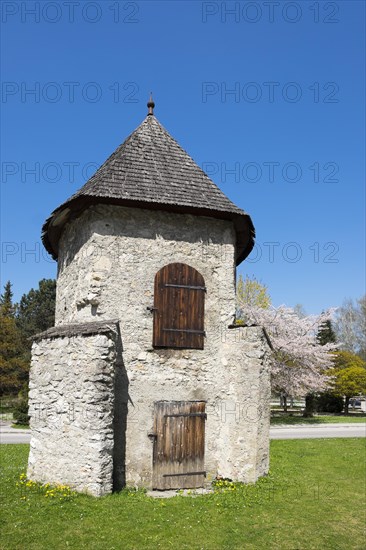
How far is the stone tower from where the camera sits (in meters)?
9.27

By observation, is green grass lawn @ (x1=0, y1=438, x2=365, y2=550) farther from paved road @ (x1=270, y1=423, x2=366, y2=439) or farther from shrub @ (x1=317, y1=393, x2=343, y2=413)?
shrub @ (x1=317, y1=393, x2=343, y2=413)

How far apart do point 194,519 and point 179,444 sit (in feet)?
6.81

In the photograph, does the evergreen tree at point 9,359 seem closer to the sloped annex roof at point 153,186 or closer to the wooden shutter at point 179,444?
the sloped annex roof at point 153,186

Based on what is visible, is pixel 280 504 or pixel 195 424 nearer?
pixel 280 504

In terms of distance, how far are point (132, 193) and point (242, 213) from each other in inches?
104

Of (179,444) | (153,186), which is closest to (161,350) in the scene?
(179,444)

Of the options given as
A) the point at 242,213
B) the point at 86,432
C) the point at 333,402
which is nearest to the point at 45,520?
the point at 86,432

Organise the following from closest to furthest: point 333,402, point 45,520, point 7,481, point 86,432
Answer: point 45,520 → point 86,432 → point 7,481 → point 333,402

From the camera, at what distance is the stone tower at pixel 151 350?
9.27 m

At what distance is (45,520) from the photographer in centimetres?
760

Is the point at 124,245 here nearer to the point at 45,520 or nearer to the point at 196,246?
the point at 196,246

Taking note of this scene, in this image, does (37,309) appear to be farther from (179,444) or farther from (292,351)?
(179,444)

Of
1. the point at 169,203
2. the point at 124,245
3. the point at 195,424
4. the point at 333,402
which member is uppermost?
the point at 169,203

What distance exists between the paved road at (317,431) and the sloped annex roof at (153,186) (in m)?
13.0
